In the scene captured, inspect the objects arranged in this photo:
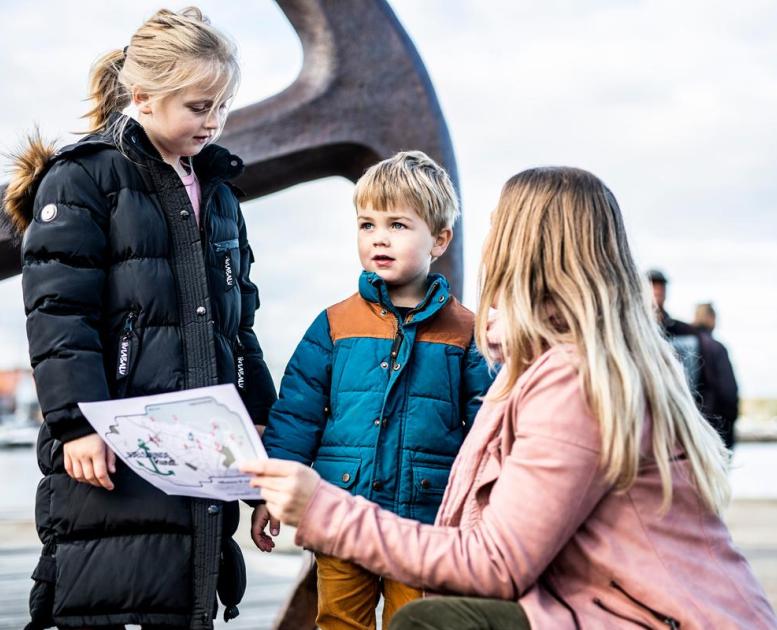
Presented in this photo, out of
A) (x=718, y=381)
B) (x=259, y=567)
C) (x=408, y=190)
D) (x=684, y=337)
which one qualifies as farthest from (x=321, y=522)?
(x=718, y=381)

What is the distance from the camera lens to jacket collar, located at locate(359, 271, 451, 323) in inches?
95.8

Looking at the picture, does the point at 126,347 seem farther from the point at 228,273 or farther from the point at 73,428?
the point at 228,273

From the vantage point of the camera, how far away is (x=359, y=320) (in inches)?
96.7

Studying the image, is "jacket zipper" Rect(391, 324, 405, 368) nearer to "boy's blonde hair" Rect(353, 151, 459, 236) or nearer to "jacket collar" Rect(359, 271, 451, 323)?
"jacket collar" Rect(359, 271, 451, 323)

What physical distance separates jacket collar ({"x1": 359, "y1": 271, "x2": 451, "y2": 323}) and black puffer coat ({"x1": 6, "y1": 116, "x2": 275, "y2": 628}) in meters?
0.34

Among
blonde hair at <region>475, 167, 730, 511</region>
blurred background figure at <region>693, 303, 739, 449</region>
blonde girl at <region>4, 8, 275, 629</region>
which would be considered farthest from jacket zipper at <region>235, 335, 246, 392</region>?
blurred background figure at <region>693, 303, 739, 449</region>

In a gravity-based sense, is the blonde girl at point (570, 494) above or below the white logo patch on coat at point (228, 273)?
below

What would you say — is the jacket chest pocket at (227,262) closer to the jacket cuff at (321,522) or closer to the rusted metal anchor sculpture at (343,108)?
the rusted metal anchor sculpture at (343,108)

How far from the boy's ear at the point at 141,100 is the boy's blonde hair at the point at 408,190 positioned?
48cm

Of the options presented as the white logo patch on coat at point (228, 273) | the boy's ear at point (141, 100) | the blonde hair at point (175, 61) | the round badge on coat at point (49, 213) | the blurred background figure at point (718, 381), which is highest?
the blonde hair at point (175, 61)

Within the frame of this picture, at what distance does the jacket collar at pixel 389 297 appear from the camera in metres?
2.43

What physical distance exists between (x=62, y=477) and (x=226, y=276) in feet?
1.73

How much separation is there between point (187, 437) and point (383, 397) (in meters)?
0.62

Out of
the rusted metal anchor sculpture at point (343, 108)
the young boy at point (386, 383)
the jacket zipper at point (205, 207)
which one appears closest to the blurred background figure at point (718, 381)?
the rusted metal anchor sculpture at point (343, 108)
